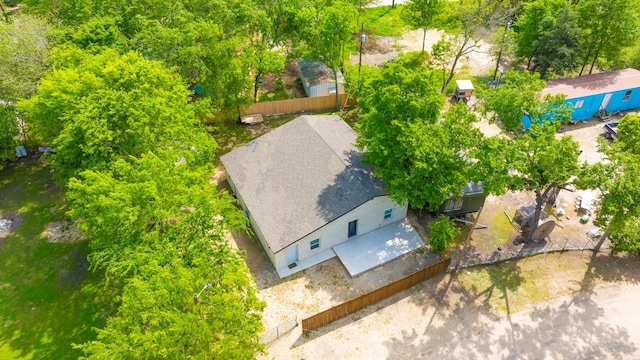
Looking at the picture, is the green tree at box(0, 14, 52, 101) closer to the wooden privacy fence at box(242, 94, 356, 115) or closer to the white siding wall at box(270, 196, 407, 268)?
the wooden privacy fence at box(242, 94, 356, 115)

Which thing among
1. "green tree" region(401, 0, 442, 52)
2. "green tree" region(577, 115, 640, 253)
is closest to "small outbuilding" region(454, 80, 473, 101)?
"green tree" region(401, 0, 442, 52)

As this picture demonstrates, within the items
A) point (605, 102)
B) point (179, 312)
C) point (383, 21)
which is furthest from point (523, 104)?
point (383, 21)

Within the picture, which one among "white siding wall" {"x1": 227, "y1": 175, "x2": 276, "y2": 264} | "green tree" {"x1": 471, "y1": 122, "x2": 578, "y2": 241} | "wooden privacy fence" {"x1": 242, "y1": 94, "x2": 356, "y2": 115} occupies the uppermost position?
"green tree" {"x1": 471, "y1": 122, "x2": 578, "y2": 241}

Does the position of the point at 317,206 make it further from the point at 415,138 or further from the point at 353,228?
the point at 415,138

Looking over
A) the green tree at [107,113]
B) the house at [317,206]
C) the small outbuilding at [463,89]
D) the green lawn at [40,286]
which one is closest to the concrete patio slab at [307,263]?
the house at [317,206]

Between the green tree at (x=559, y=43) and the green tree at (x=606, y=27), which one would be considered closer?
the green tree at (x=606, y=27)

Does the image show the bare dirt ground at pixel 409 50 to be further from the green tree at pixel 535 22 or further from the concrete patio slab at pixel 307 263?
the concrete patio slab at pixel 307 263
